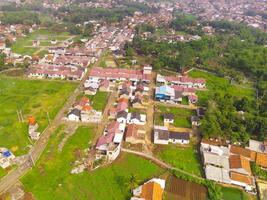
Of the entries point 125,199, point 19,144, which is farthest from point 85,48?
point 125,199

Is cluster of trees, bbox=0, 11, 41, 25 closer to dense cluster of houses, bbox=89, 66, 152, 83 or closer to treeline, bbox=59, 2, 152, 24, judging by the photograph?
treeline, bbox=59, 2, 152, 24

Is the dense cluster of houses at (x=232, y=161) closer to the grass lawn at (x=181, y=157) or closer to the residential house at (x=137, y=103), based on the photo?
the grass lawn at (x=181, y=157)

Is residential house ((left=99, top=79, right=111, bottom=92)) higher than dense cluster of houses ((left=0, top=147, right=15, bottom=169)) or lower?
lower

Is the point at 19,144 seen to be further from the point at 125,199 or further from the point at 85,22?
the point at 85,22

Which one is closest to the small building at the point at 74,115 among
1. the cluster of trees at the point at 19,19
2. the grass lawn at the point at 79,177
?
the grass lawn at the point at 79,177

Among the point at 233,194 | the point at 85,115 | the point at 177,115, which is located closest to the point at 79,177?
the point at 85,115

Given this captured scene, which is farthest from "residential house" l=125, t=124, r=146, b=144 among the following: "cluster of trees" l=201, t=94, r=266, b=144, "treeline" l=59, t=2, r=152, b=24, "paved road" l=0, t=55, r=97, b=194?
"treeline" l=59, t=2, r=152, b=24
